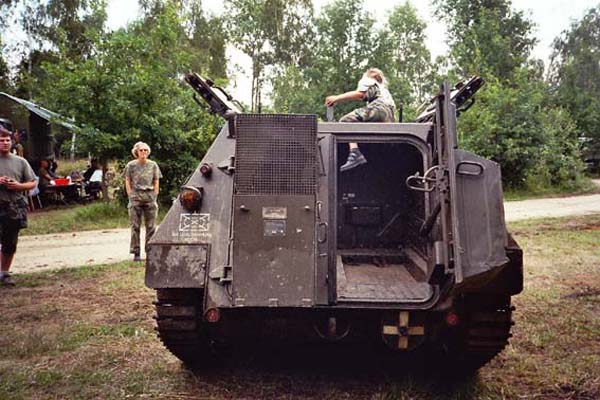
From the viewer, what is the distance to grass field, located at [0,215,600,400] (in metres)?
4.09

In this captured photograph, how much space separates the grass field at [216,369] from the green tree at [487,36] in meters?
20.2

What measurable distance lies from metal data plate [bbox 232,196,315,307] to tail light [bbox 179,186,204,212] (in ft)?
1.63

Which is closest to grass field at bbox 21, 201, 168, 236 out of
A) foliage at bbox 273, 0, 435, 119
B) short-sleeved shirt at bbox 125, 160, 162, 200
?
short-sleeved shirt at bbox 125, 160, 162, 200

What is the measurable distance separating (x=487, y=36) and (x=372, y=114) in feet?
87.4

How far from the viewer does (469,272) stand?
357 centimetres

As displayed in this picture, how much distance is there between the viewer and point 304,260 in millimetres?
3775

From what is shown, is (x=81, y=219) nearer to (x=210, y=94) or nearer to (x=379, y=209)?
(x=379, y=209)

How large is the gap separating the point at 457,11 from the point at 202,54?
14726mm

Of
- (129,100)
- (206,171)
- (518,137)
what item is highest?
(518,137)

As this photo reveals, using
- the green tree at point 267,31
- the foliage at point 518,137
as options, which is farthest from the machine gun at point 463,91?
the green tree at point 267,31

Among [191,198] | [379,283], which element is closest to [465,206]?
[379,283]

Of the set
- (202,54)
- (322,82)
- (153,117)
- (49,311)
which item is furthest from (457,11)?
(49,311)

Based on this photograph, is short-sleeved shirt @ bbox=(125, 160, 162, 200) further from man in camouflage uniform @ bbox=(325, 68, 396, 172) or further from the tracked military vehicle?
the tracked military vehicle

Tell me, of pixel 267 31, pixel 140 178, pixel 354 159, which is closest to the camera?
pixel 354 159
